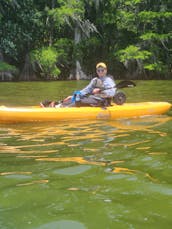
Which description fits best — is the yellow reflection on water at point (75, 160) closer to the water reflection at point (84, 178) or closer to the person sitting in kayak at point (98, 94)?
the water reflection at point (84, 178)

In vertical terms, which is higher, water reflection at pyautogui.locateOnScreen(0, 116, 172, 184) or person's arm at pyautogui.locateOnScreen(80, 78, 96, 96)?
person's arm at pyautogui.locateOnScreen(80, 78, 96, 96)

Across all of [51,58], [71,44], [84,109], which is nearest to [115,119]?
[84,109]

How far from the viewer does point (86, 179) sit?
12.2 feet

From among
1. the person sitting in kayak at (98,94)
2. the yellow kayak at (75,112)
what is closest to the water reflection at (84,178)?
the yellow kayak at (75,112)

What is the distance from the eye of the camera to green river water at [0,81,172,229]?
2.83m

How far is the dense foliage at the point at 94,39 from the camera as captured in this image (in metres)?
24.3

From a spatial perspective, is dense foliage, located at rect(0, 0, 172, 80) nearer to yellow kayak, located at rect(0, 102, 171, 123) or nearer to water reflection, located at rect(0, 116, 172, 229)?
yellow kayak, located at rect(0, 102, 171, 123)

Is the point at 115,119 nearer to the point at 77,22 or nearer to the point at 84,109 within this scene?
the point at 84,109

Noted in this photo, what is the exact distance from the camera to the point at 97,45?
26875mm

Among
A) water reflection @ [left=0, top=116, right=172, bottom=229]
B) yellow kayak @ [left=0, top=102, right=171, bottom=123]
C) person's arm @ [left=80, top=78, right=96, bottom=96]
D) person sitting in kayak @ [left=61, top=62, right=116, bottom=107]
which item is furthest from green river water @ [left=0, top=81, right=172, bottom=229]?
person's arm @ [left=80, top=78, right=96, bottom=96]

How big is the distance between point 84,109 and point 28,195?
176 inches

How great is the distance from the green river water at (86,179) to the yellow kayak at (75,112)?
3.16ft

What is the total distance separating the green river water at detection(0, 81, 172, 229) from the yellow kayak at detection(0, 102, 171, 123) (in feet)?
3.16

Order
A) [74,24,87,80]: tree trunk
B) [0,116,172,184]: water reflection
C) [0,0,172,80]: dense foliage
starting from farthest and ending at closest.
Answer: [74,24,87,80]: tree trunk → [0,0,172,80]: dense foliage → [0,116,172,184]: water reflection
